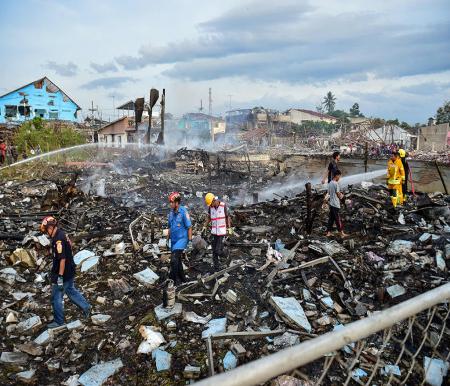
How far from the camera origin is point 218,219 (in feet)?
20.7

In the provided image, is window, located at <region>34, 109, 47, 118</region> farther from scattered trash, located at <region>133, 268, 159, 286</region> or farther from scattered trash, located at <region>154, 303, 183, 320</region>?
scattered trash, located at <region>154, 303, 183, 320</region>

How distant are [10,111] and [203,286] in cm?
3647

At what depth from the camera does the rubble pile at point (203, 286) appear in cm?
416

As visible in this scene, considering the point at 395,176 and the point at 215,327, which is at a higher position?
the point at 395,176

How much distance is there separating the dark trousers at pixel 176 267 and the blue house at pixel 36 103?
3298 centimetres

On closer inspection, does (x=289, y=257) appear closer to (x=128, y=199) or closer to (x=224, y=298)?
(x=224, y=298)

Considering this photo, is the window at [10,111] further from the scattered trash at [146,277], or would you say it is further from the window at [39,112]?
the scattered trash at [146,277]

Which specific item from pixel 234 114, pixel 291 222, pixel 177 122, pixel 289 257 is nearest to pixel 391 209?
pixel 291 222

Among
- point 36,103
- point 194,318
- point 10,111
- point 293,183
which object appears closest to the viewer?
point 194,318

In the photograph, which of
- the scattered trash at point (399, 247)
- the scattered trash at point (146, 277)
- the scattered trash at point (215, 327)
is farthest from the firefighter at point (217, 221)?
the scattered trash at point (399, 247)

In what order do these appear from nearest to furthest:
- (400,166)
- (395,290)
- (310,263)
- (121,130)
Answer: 1. (395,290)
2. (310,263)
3. (400,166)
4. (121,130)

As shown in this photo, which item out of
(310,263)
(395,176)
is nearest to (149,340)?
(310,263)

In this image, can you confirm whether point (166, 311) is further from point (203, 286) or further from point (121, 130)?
point (121, 130)

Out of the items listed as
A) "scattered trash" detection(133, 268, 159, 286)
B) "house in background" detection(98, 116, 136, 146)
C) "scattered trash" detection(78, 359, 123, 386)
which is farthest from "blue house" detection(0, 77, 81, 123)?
"scattered trash" detection(78, 359, 123, 386)
